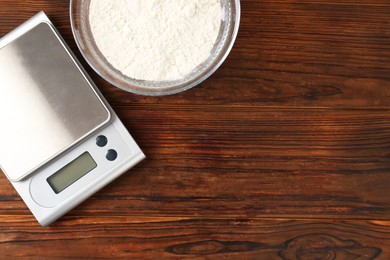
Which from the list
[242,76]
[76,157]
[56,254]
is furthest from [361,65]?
[56,254]

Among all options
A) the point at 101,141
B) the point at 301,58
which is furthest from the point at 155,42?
the point at 301,58

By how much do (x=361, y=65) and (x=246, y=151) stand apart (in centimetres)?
31

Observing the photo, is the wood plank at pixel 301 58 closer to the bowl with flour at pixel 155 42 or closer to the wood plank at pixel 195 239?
the bowl with flour at pixel 155 42

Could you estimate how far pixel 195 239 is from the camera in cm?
96

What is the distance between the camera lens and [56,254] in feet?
3.08

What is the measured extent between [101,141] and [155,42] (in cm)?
22

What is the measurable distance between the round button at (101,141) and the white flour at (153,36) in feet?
0.45

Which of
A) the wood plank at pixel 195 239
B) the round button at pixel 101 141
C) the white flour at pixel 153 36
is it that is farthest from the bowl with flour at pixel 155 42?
the wood plank at pixel 195 239

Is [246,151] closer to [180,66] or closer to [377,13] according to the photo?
[180,66]

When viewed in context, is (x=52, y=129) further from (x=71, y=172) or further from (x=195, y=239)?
(x=195, y=239)

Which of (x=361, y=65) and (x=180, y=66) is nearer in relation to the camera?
(x=180, y=66)

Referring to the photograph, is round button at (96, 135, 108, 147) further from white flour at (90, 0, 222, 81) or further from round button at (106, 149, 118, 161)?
white flour at (90, 0, 222, 81)

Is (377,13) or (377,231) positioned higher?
(377,13)

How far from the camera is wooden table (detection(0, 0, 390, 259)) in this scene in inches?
37.4
